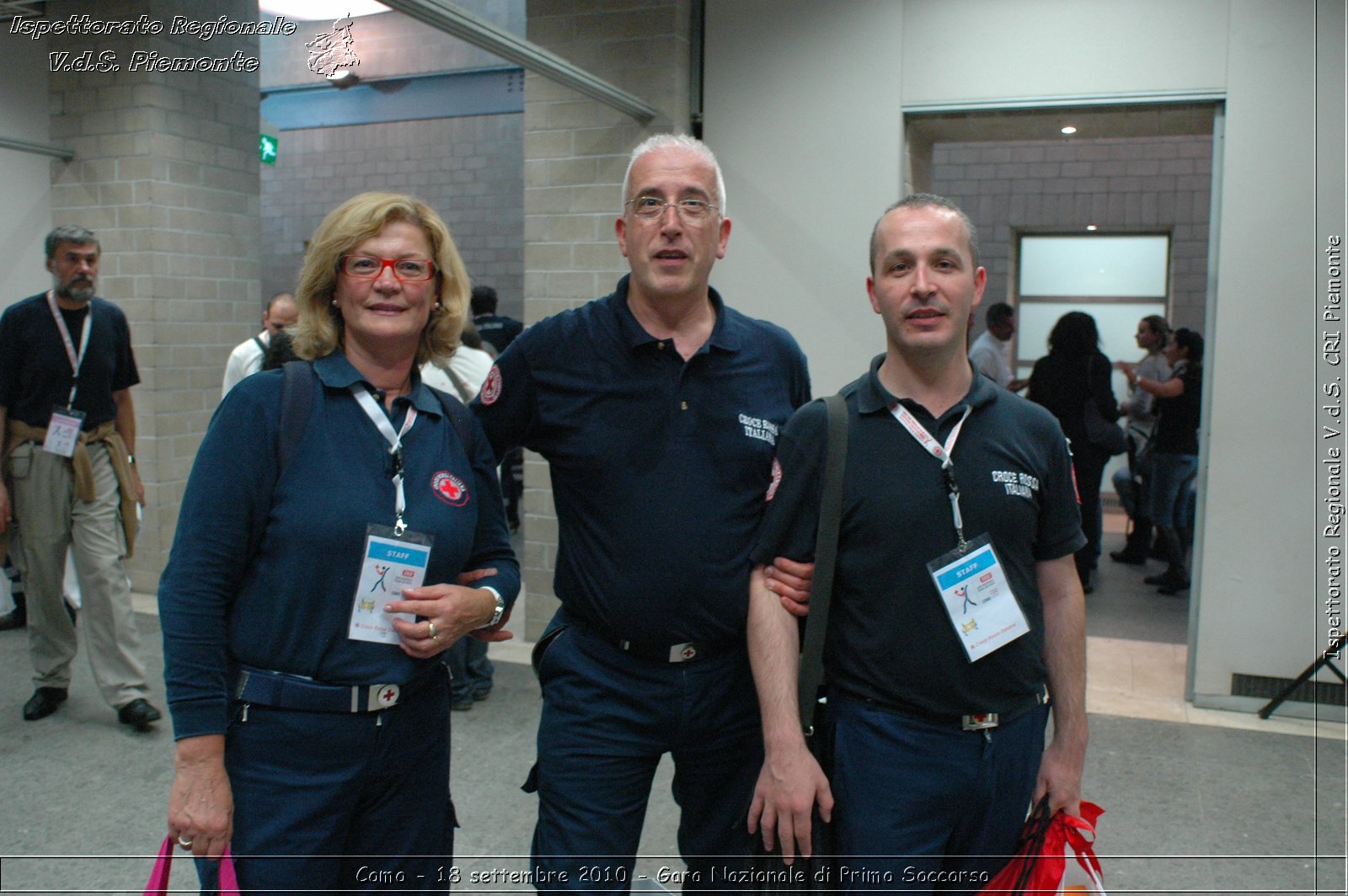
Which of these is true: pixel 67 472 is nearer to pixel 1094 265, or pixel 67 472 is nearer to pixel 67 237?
pixel 67 237

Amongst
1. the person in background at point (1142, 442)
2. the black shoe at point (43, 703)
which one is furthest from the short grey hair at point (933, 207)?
the person in background at point (1142, 442)

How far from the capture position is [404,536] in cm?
173

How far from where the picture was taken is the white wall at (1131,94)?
13.6 ft

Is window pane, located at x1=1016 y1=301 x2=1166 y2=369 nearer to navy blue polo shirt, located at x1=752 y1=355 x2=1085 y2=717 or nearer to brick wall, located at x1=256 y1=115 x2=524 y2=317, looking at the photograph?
brick wall, located at x1=256 y1=115 x2=524 y2=317

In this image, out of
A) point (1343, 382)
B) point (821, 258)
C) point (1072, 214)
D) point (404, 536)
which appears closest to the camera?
point (404, 536)

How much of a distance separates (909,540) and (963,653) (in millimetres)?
219

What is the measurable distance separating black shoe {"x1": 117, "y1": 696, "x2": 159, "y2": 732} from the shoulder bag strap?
3233mm

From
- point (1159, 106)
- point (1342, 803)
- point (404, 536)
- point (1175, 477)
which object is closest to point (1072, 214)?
point (1175, 477)

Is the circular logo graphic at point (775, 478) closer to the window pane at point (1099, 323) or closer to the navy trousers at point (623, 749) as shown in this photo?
the navy trousers at point (623, 749)

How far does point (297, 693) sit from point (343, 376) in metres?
0.54

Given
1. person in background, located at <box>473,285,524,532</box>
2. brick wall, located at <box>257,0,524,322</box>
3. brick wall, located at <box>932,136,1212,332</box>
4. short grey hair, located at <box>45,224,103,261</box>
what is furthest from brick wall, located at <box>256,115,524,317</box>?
short grey hair, located at <box>45,224,103,261</box>

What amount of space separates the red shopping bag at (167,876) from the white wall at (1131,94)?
356 cm

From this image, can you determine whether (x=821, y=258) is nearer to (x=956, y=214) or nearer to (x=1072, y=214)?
(x=956, y=214)

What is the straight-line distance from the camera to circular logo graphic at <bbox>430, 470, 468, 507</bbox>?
182 centimetres
